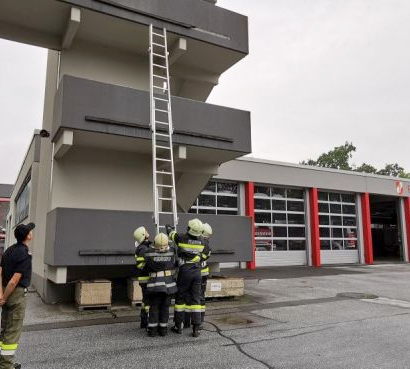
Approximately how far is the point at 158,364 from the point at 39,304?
17.4 ft

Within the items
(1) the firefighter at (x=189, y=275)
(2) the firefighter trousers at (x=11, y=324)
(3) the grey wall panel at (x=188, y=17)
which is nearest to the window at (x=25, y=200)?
(3) the grey wall panel at (x=188, y=17)

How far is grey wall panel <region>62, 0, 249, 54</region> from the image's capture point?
29.1ft

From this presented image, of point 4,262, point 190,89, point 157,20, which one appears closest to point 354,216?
point 190,89

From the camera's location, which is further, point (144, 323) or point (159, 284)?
point (144, 323)

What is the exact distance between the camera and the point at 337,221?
2153cm

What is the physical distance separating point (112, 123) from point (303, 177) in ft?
44.6

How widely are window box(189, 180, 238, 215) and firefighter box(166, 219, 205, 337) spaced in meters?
10.9

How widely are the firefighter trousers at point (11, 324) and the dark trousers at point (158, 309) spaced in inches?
83.6

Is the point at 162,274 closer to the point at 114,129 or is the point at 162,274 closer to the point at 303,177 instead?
the point at 114,129

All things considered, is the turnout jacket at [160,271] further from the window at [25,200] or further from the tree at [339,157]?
the tree at [339,157]

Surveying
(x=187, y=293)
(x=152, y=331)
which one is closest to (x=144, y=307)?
(x=152, y=331)

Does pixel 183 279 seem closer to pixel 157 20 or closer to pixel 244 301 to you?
pixel 244 301

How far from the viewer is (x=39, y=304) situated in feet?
29.0

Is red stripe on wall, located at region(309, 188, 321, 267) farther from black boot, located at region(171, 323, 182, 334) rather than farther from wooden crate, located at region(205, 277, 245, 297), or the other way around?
→ black boot, located at region(171, 323, 182, 334)
